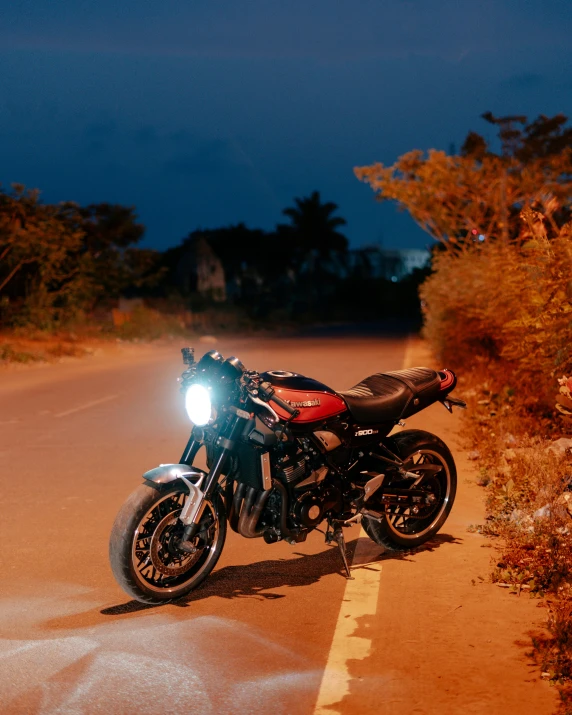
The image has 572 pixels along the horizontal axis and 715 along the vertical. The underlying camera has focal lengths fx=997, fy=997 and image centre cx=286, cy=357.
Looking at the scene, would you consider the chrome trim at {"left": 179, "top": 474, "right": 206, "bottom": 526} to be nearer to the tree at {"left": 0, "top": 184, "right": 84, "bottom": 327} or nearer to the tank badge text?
the tank badge text

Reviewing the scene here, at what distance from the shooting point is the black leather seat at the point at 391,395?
20.5 feet

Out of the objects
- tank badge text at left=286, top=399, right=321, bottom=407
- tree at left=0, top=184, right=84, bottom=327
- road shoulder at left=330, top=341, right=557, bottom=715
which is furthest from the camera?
tree at left=0, top=184, right=84, bottom=327

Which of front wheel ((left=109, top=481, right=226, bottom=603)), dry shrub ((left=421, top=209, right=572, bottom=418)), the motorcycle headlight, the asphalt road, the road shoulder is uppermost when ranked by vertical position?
dry shrub ((left=421, top=209, right=572, bottom=418))

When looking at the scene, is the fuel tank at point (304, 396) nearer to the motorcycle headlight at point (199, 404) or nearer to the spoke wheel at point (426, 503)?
the motorcycle headlight at point (199, 404)

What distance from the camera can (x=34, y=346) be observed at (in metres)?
28.5

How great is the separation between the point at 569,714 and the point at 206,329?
4415cm

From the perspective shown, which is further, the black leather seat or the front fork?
the black leather seat

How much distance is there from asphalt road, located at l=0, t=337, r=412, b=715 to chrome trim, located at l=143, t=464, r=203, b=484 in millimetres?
744

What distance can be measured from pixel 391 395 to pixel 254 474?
1.22 m

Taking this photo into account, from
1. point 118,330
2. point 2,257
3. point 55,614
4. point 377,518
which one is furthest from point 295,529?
point 118,330

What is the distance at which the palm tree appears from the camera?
273 feet

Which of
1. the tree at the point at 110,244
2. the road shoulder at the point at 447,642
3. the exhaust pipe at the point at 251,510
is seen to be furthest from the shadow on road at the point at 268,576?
the tree at the point at 110,244

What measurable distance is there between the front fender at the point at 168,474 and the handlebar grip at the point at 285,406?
0.60 meters

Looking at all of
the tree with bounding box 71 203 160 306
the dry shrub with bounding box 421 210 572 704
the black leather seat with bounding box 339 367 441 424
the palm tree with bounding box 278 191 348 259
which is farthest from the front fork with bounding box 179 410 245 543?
the palm tree with bounding box 278 191 348 259
